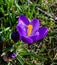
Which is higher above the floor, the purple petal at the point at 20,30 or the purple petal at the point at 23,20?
the purple petal at the point at 23,20

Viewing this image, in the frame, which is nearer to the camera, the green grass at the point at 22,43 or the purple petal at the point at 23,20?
the purple petal at the point at 23,20

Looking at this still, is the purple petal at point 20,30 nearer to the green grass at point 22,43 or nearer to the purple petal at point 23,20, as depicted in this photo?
the purple petal at point 23,20

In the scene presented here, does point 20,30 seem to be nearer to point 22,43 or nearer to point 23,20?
point 23,20

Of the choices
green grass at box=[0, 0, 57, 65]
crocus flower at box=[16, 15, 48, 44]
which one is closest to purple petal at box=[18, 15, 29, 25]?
crocus flower at box=[16, 15, 48, 44]

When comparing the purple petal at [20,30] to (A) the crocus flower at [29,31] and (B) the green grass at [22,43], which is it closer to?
(A) the crocus flower at [29,31]

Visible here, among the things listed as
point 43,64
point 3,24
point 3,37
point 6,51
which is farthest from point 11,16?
point 43,64

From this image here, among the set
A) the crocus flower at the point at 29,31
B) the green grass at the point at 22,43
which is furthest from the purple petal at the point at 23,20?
the green grass at the point at 22,43

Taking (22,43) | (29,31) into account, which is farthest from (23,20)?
(22,43)
